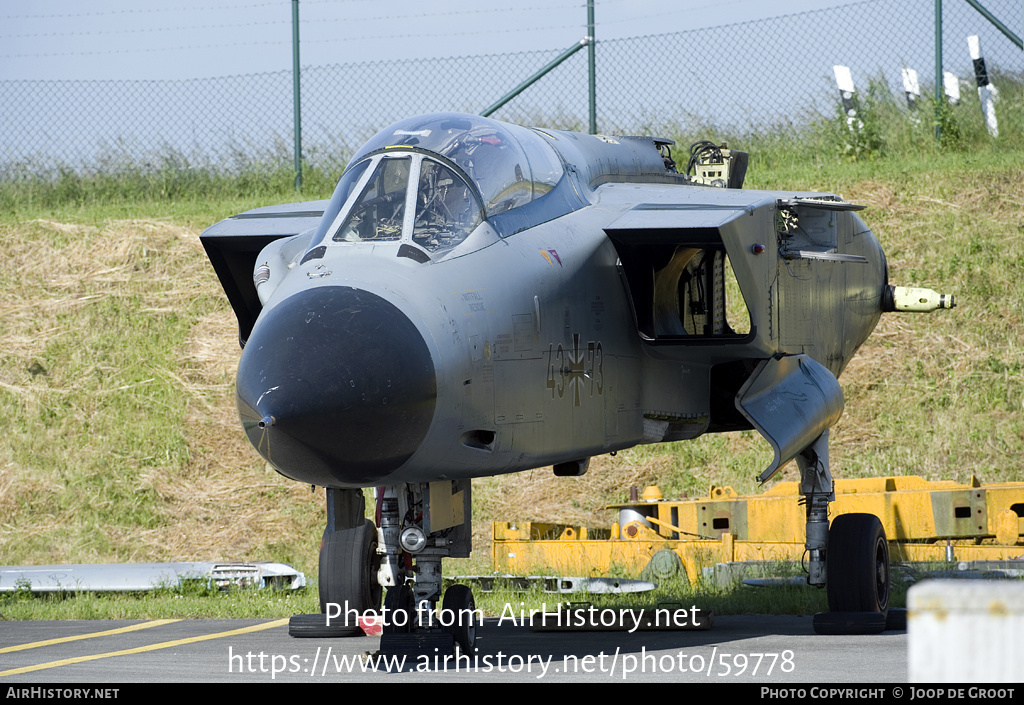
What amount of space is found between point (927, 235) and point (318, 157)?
961 cm

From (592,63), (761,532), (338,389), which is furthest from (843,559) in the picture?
(592,63)

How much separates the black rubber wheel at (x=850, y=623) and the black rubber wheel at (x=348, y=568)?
3.31m

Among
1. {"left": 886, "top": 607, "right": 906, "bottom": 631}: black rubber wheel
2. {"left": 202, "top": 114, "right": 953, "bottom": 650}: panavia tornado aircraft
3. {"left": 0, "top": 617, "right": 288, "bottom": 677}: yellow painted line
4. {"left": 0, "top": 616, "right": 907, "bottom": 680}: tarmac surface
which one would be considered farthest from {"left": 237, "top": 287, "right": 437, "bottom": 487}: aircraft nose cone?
{"left": 886, "top": 607, "right": 906, "bottom": 631}: black rubber wheel

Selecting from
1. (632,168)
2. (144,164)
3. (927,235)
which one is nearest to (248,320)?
(632,168)

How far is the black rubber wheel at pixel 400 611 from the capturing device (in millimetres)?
7141

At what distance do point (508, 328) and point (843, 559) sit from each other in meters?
3.59

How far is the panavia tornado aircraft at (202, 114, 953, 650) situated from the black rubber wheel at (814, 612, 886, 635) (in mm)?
214

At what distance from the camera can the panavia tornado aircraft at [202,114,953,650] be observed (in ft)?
18.6

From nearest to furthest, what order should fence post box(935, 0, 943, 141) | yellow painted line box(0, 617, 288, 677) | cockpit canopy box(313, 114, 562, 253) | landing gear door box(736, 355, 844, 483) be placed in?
cockpit canopy box(313, 114, 562, 253)
yellow painted line box(0, 617, 288, 677)
landing gear door box(736, 355, 844, 483)
fence post box(935, 0, 943, 141)

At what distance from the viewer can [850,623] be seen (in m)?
8.46

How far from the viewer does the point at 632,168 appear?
942cm

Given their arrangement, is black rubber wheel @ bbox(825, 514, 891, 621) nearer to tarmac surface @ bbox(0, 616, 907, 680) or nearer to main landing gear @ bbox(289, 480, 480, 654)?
tarmac surface @ bbox(0, 616, 907, 680)

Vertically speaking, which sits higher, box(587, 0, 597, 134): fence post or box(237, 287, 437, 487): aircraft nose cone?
box(587, 0, 597, 134): fence post
